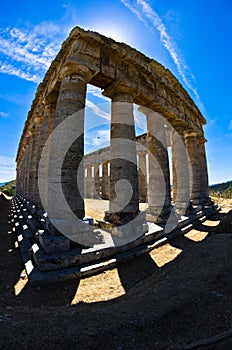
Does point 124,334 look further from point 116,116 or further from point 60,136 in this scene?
point 116,116

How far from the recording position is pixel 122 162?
7.84m

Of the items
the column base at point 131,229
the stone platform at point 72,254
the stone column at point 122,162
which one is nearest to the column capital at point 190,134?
the stone column at point 122,162

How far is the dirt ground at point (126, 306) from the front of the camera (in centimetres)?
258

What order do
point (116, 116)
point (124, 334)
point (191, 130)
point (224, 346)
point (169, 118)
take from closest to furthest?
point (224, 346), point (124, 334), point (116, 116), point (169, 118), point (191, 130)

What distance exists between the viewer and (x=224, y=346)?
7.43ft

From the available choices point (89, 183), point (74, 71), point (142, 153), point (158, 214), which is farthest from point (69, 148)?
point (89, 183)

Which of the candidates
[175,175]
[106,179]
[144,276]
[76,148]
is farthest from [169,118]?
[106,179]

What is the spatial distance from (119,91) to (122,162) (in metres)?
3.38

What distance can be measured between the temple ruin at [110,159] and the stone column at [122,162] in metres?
0.04

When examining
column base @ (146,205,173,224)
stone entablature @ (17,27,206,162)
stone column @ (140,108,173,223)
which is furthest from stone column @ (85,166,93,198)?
column base @ (146,205,173,224)

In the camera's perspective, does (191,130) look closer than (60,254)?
No

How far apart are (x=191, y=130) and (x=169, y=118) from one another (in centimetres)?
334

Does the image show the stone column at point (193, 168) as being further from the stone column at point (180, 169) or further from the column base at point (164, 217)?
the column base at point (164, 217)

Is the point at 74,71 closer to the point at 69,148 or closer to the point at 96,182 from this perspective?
the point at 69,148
